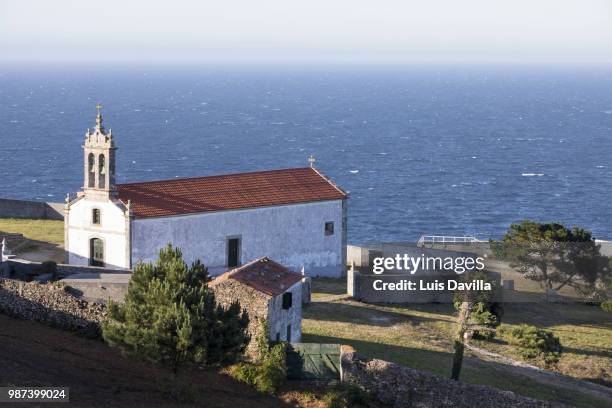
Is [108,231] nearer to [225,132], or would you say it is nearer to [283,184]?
[283,184]

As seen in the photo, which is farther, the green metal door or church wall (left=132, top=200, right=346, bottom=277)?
church wall (left=132, top=200, right=346, bottom=277)

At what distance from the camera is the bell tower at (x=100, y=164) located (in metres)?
56.7

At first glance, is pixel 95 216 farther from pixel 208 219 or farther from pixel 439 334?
pixel 439 334

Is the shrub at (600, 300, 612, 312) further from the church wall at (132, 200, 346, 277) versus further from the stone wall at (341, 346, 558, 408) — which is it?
the stone wall at (341, 346, 558, 408)

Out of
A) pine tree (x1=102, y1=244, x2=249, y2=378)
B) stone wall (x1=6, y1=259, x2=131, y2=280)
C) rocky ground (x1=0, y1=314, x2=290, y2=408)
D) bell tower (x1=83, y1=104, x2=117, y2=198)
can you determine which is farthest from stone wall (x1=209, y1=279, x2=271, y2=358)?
bell tower (x1=83, y1=104, x2=117, y2=198)

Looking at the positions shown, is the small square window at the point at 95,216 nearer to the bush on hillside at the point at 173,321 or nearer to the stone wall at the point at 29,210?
the stone wall at the point at 29,210

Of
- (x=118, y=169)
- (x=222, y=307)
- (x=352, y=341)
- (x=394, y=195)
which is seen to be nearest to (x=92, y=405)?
(x=222, y=307)

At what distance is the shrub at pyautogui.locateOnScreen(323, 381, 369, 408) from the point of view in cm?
3894

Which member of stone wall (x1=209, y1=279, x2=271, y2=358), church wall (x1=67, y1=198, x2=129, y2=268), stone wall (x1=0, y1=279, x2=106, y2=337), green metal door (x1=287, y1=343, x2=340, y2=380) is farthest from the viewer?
church wall (x1=67, y1=198, x2=129, y2=268)

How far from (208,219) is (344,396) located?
68.9ft

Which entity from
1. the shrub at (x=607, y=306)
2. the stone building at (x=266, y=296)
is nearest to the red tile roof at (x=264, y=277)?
the stone building at (x=266, y=296)

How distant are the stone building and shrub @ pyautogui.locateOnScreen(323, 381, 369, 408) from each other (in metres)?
3.17

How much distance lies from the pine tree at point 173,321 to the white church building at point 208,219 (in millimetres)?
18475

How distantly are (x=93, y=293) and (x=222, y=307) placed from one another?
697cm
